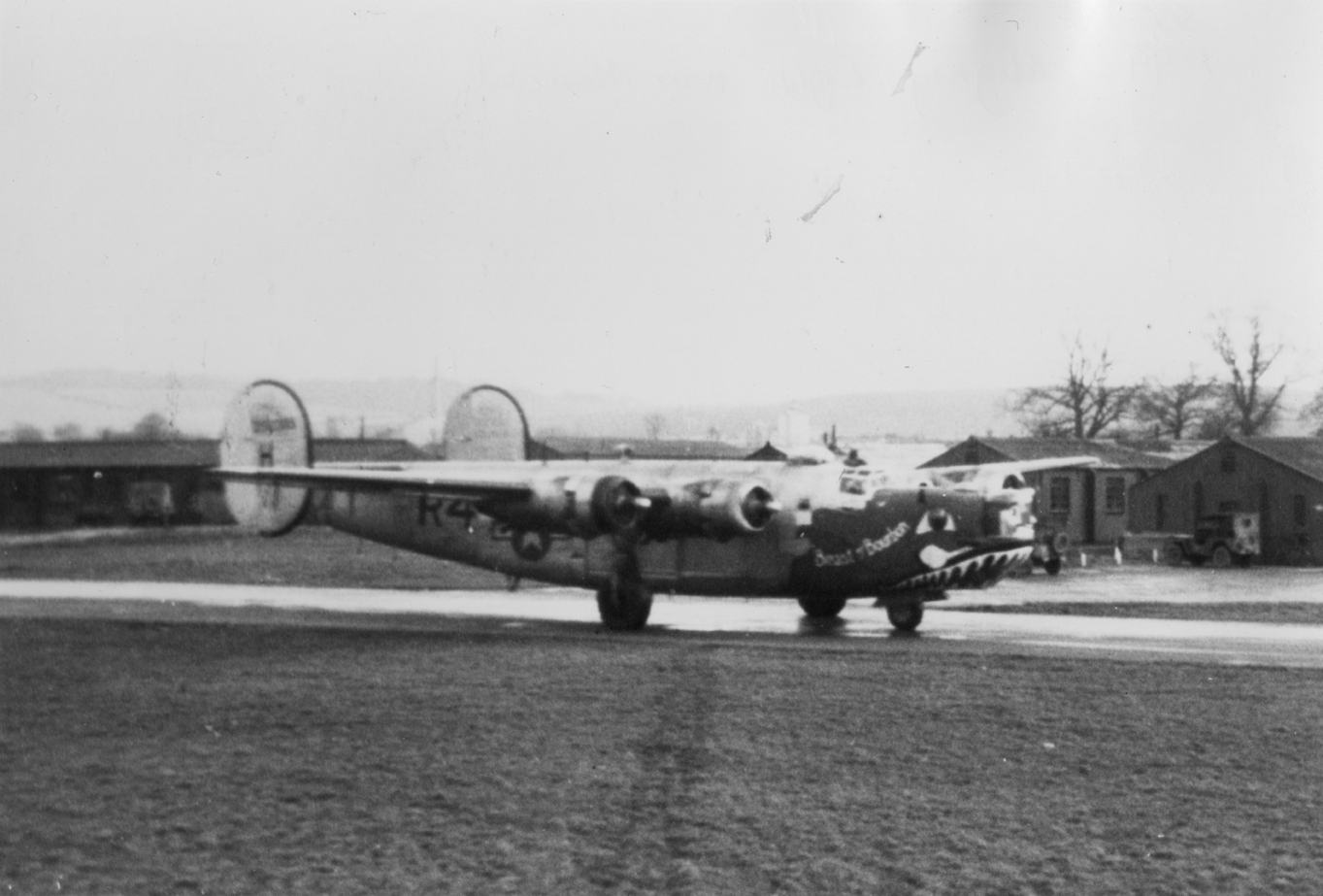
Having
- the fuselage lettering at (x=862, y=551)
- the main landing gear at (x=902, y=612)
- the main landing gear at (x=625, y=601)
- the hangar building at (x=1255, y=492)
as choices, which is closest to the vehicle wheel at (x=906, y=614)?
the main landing gear at (x=902, y=612)

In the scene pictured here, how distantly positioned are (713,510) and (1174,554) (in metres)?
30.0

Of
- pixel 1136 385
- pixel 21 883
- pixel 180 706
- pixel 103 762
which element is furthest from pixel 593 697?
pixel 1136 385

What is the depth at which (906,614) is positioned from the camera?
2212cm

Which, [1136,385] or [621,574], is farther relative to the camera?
[1136,385]

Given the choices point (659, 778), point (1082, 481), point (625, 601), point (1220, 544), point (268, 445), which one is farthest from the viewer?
point (1082, 481)

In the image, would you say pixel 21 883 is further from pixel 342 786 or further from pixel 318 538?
pixel 318 538

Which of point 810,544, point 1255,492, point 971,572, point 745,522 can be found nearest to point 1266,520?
point 1255,492

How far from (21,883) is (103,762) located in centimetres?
290

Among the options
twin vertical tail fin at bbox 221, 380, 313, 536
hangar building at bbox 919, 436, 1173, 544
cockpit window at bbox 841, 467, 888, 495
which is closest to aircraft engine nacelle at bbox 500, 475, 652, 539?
cockpit window at bbox 841, 467, 888, 495

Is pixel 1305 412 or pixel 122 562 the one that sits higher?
pixel 1305 412

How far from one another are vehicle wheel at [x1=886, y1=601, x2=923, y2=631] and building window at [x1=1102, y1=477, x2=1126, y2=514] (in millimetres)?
39197

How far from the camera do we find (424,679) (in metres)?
15.1

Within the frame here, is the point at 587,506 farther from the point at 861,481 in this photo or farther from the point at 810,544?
the point at 861,481

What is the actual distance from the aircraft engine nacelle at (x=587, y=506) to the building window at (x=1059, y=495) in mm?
37482
